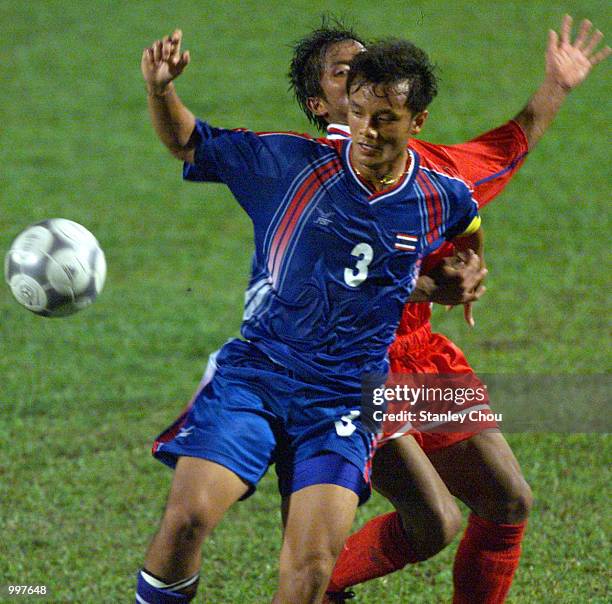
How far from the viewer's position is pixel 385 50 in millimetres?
4414

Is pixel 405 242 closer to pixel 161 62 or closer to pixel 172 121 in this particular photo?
pixel 172 121

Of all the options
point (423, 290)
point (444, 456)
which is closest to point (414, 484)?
point (444, 456)

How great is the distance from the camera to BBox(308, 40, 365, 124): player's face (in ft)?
15.7

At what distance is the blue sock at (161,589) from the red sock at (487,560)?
1.39 meters

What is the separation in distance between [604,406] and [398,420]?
3290mm

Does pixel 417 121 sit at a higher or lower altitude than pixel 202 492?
higher

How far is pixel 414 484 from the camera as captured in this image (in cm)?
473

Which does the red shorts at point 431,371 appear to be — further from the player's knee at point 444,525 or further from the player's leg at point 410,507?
the player's knee at point 444,525

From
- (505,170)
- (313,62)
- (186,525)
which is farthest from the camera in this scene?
(505,170)

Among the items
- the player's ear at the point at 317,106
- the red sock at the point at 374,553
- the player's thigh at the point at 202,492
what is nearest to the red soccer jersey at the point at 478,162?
the player's ear at the point at 317,106

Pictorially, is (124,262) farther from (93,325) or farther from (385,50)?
(385,50)

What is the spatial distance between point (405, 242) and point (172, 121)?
3.01ft

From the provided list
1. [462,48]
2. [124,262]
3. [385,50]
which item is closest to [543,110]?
[385,50]

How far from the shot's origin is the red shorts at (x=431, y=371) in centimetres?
493
